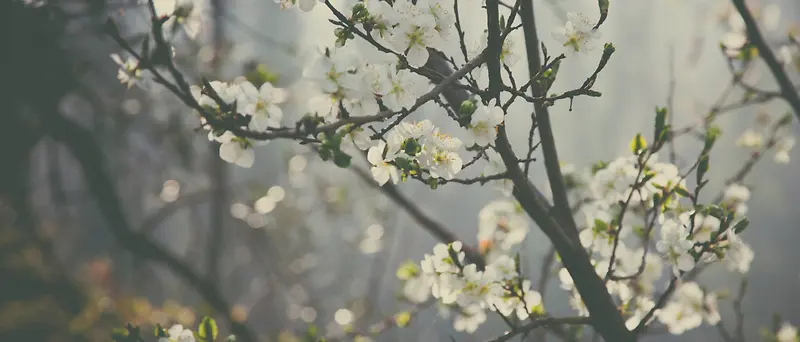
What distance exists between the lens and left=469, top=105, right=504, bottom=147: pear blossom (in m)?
0.69

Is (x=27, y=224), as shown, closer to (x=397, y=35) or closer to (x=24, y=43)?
(x=24, y=43)

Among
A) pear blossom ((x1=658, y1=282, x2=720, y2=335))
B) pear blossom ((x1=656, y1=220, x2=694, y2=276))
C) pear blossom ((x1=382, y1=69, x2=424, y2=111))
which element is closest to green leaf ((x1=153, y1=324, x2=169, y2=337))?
pear blossom ((x1=382, y1=69, x2=424, y2=111))

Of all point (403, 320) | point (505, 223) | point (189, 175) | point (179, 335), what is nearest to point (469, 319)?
point (403, 320)

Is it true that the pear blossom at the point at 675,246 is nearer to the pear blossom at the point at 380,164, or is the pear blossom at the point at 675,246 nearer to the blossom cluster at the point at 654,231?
the blossom cluster at the point at 654,231

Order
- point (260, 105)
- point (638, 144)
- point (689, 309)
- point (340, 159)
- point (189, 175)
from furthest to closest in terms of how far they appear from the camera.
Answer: point (189, 175)
point (689, 309)
point (638, 144)
point (260, 105)
point (340, 159)

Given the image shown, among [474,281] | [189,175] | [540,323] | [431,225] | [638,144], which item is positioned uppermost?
[189,175]

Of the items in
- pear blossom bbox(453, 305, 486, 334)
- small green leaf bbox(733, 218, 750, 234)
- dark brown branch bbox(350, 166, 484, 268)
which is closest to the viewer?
small green leaf bbox(733, 218, 750, 234)

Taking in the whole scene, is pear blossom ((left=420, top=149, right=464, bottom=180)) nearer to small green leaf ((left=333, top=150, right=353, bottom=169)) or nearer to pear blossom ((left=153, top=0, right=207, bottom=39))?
small green leaf ((left=333, top=150, right=353, bottom=169))

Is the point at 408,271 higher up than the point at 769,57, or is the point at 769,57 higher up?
the point at 769,57

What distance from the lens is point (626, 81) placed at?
9.66 meters

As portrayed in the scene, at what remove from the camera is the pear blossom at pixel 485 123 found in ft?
2.25

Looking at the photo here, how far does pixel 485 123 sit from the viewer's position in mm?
694

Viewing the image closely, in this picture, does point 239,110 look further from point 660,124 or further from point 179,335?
point 660,124

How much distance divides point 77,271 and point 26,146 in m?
2.83
